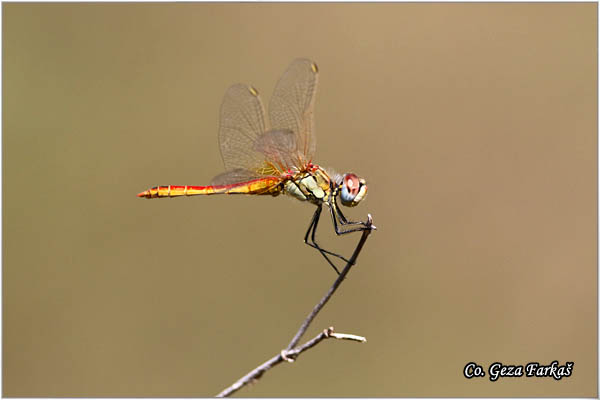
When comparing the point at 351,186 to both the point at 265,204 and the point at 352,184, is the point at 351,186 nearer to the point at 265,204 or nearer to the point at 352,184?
the point at 352,184

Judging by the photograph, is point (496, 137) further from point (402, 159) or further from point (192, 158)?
point (192, 158)

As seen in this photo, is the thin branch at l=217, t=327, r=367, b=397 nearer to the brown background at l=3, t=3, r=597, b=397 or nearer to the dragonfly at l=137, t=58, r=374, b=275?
the dragonfly at l=137, t=58, r=374, b=275

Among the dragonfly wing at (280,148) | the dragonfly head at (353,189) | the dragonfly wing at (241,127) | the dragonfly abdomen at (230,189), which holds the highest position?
the dragonfly wing at (241,127)

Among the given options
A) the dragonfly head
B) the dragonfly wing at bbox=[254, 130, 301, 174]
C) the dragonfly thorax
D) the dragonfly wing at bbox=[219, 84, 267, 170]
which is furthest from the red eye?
the dragonfly wing at bbox=[219, 84, 267, 170]

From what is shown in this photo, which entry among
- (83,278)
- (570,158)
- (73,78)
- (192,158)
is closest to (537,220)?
(570,158)

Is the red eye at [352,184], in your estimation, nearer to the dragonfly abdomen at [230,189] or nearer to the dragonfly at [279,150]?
the dragonfly at [279,150]

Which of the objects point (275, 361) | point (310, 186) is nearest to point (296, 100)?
point (310, 186)

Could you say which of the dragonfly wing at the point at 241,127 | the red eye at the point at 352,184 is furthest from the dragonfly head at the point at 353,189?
the dragonfly wing at the point at 241,127
